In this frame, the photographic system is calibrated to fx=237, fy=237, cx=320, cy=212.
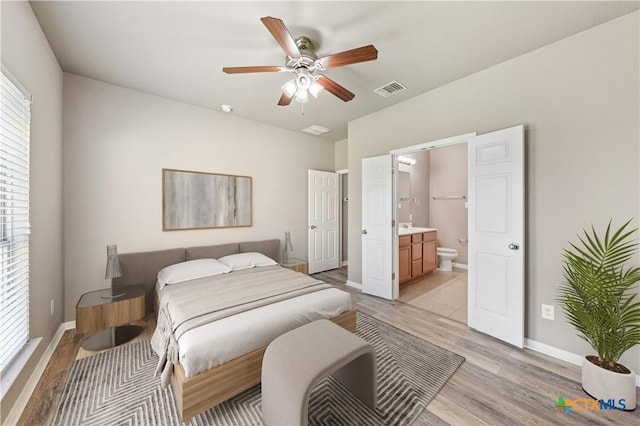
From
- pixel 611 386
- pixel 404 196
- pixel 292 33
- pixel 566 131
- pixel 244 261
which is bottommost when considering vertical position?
pixel 611 386

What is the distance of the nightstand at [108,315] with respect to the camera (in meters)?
2.22

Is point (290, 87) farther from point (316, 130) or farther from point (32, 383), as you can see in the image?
point (32, 383)

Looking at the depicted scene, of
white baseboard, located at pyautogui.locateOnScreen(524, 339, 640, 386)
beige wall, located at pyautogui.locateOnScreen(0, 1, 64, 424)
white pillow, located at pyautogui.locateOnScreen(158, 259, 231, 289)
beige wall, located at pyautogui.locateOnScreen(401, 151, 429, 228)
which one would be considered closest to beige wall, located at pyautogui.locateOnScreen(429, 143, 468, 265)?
beige wall, located at pyautogui.locateOnScreen(401, 151, 429, 228)

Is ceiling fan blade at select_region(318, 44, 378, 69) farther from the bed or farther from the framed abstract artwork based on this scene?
the framed abstract artwork

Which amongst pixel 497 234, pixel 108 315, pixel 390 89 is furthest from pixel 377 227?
pixel 108 315

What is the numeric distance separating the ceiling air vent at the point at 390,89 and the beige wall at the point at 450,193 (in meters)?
3.05

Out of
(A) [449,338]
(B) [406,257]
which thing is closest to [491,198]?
(A) [449,338]

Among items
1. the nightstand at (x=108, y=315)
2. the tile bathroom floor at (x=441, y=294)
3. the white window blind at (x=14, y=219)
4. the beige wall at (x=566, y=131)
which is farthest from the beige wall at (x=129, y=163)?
the beige wall at (x=566, y=131)

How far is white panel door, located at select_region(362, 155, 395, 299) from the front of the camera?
3473 millimetres

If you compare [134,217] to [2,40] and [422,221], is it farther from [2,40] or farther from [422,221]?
[422,221]

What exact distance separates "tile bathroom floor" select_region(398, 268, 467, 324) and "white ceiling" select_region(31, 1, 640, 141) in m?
2.85

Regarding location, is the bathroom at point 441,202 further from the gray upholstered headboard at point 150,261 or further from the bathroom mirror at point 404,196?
the gray upholstered headboard at point 150,261

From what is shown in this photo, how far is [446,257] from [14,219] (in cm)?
594

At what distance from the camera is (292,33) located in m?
2.04
